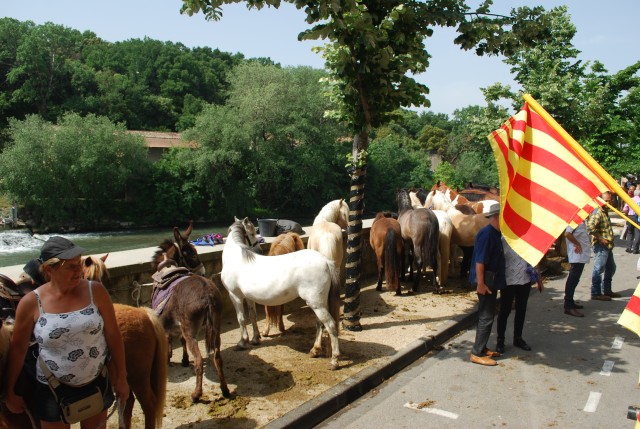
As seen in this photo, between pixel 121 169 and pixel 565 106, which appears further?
pixel 121 169

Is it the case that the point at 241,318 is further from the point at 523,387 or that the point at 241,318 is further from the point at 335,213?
the point at 335,213

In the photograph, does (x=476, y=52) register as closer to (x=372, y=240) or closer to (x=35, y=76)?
(x=372, y=240)

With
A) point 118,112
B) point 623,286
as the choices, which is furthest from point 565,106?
point 118,112

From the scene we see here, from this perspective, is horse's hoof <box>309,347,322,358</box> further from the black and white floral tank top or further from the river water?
the river water

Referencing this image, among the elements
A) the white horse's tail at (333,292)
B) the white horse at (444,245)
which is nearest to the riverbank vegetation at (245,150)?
the white horse at (444,245)

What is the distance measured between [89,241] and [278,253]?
1085 inches

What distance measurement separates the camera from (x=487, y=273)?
5820mm

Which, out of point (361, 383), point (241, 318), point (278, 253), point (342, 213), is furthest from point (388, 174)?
point (361, 383)

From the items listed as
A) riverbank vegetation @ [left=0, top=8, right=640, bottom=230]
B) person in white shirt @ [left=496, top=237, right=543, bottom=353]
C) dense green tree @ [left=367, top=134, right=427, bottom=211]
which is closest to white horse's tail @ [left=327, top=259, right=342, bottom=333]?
person in white shirt @ [left=496, top=237, right=543, bottom=353]

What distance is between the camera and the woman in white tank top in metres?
2.81

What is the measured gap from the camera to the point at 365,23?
19.0ft

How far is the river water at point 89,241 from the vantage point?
25.6 meters

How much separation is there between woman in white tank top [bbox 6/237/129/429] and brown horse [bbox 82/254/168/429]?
0.69m

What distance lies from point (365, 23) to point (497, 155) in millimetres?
2962
